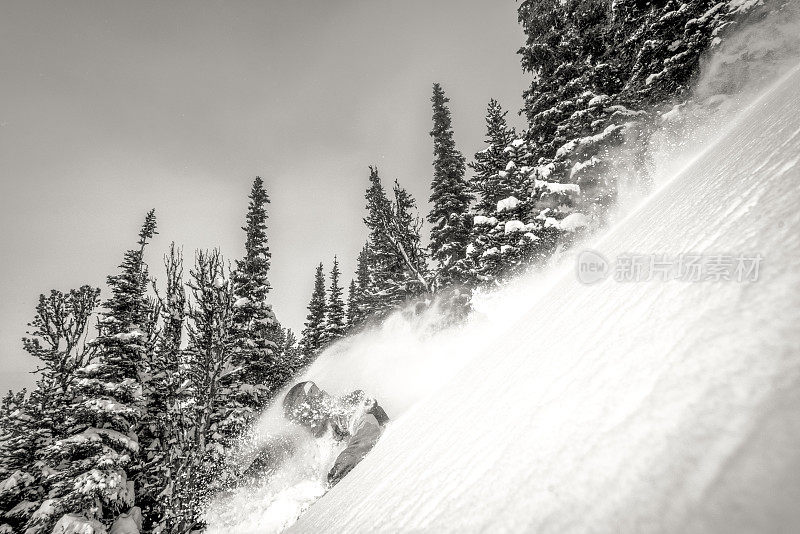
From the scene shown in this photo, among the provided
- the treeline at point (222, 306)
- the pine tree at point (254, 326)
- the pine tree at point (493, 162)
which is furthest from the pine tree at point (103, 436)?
the pine tree at point (493, 162)

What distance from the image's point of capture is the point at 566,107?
1133cm

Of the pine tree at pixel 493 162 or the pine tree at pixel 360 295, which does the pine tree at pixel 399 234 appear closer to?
the pine tree at pixel 493 162

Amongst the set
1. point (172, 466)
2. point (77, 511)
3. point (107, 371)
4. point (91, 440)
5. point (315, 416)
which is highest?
point (107, 371)

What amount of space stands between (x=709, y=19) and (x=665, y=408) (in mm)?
14289

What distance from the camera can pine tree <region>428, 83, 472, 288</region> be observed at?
1950 cm

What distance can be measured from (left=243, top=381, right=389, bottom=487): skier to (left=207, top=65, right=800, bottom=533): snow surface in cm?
710

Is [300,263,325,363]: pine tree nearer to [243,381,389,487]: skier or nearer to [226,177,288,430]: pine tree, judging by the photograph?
[226,177,288,430]: pine tree

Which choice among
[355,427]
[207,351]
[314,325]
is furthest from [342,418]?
[314,325]

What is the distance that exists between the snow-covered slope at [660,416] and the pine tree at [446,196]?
1728cm

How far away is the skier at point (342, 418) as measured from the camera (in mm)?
8532

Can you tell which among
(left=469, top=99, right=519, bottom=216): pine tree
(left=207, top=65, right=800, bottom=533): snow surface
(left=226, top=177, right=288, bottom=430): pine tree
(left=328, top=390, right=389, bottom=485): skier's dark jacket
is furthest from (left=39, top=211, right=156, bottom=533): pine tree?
(left=469, top=99, right=519, bottom=216): pine tree

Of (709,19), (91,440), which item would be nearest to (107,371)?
(91,440)

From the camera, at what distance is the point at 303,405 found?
38.3 feet

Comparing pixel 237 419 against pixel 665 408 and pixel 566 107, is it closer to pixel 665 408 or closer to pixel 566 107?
pixel 665 408
